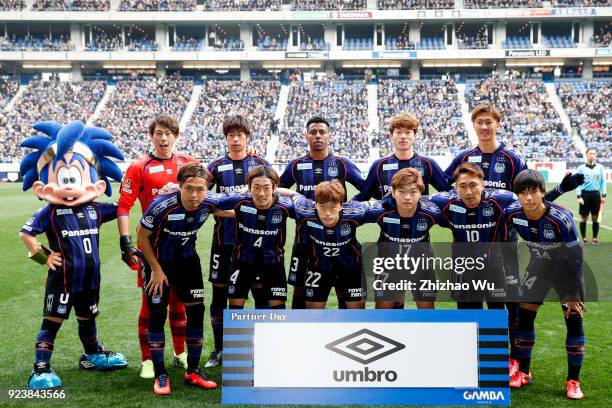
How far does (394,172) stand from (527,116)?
37052 millimetres

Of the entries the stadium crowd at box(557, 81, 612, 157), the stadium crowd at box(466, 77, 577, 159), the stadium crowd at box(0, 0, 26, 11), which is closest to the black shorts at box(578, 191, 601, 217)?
the stadium crowd at box(466, 77, 577, 159)

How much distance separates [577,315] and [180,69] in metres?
46.0

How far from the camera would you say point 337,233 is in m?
4.77

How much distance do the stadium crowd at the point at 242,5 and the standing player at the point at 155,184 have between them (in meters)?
42.3

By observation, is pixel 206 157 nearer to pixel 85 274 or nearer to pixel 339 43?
pixel 339 43

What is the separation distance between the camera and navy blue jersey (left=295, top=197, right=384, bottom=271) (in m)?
4.77

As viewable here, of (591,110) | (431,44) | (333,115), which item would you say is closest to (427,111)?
(333,115)

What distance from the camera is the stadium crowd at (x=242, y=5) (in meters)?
45.3

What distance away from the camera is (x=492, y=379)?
423 centimetres

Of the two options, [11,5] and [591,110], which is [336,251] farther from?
[11,5]

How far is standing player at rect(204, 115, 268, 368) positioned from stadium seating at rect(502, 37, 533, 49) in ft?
144

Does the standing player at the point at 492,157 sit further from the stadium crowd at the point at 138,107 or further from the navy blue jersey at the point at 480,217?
the stadium crowd at the point at 138,107

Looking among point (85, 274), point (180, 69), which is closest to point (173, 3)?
point (180, 69)

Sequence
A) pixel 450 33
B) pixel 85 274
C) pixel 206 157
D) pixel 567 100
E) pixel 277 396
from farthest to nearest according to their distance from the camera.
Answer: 1. pixel 450 33
2. pixel 567 100
3. pixel 206 157
4. pixel 85 274
5. pixel 277 396
